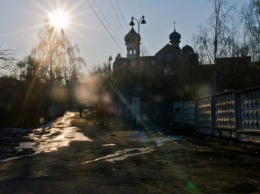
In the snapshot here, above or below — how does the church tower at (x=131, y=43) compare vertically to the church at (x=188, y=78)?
above

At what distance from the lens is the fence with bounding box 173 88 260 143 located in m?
11.2

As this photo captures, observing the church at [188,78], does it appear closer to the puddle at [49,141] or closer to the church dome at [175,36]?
the puddle at [49,141]

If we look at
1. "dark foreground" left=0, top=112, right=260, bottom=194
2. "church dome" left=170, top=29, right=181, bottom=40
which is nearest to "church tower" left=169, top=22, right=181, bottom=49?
"church dome" left=170, top=29, right=181, bottom=40

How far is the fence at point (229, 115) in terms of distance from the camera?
11172mm

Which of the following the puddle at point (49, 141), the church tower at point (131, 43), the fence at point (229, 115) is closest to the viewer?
the fence at point (229, 115)

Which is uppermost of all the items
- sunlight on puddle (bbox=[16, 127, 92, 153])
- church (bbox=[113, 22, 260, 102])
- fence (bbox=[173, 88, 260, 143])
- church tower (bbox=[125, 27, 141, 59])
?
church tower (bbox=[125, 27, 141, 59])

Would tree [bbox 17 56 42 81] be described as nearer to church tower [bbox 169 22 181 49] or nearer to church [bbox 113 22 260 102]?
church [bbox 113 22 260 102]

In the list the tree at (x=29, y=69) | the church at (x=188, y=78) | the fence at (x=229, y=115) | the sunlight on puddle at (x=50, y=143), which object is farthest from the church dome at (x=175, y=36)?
the sunlight on puddle at (x=50, y=143)

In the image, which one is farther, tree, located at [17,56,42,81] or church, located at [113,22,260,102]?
tree, located at [17,56,42,81]

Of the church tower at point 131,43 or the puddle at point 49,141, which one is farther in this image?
the church tower at point 131,43

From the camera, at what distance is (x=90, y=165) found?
360 inches

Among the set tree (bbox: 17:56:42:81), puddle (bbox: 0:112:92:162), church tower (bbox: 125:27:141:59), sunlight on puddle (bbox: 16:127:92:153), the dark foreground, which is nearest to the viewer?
the dark foreground

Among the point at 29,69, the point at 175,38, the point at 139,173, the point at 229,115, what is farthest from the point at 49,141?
the point at 175,38

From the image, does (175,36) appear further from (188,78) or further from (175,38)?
(188,78)
